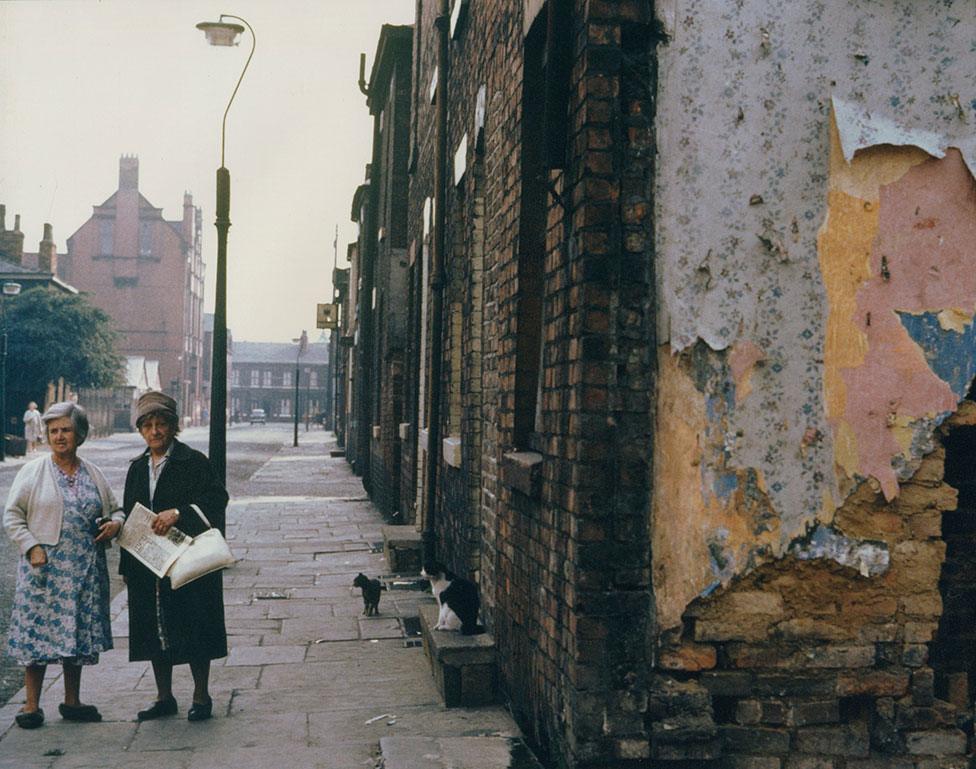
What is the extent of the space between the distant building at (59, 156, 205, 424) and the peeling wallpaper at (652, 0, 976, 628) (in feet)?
248

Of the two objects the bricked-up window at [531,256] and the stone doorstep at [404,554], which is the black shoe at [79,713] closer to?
the bricked-up window at [531,256]

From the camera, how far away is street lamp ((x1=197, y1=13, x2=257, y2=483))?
11367 millimetres

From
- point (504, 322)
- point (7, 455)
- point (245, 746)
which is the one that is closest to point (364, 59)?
point (504, 322)

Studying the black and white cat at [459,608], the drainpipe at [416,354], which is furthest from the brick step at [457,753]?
the drainpipe at [416,354]

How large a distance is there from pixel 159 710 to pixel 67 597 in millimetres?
772

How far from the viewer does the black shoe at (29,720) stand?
5574 mm

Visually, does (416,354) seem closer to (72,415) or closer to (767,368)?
(72,415)

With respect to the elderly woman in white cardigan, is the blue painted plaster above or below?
above

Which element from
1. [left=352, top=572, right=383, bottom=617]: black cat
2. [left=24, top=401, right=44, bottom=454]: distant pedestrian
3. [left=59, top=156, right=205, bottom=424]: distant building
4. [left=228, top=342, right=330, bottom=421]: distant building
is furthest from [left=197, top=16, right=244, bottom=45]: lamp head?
[left=228, top=342, right=330, bottom=421]: distant building

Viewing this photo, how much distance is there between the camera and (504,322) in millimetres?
5934

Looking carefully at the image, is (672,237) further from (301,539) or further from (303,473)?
(303,473)

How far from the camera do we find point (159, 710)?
581 centimetres

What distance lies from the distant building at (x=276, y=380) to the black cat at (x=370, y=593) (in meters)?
110

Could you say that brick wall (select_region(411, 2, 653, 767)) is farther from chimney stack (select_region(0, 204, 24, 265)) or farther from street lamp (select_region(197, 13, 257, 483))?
chimney stack (select_region(0, 204, 24, 265))
